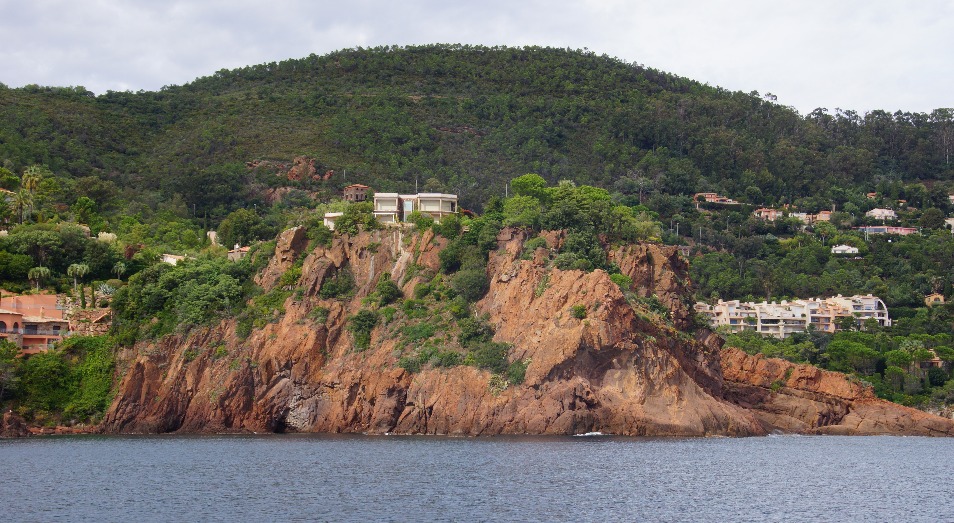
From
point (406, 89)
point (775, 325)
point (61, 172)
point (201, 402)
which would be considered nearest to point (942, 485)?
point (201, 402)

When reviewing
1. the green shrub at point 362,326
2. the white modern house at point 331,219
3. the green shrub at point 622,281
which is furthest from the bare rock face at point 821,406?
the white modern house at point 331,219

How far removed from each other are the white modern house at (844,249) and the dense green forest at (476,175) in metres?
0.98

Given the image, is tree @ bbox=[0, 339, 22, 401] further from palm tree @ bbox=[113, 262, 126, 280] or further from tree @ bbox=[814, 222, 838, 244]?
tree @ bbox=[814, 222, 838, 244]

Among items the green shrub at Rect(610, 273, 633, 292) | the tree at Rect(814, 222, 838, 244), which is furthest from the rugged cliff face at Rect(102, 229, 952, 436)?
the tree at Rect(814, 222, 838, 244)

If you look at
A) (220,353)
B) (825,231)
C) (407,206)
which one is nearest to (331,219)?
(407,206)

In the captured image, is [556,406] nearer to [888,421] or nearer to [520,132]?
[888,421]

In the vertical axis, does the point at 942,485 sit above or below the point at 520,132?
below

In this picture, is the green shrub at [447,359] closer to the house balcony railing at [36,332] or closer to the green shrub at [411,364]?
the green shrub at [411,364]

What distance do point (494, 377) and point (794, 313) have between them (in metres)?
51.8

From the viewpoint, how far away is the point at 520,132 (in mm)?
142625

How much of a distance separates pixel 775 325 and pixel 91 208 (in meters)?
60.8

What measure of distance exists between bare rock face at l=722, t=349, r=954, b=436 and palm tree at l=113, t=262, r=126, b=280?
139ft

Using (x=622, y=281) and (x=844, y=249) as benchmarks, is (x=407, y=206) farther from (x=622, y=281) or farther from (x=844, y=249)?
(x=844, y=249)

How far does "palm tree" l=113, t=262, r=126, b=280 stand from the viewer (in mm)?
88000
